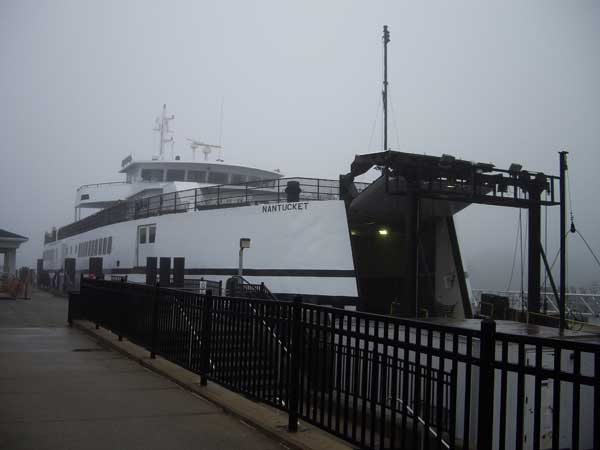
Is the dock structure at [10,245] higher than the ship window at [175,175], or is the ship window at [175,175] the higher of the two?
the ship window at [175,175]

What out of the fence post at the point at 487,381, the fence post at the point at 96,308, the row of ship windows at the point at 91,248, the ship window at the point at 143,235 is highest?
the ship window at the point at 143,235

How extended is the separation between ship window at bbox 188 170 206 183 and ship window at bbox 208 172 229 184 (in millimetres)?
400

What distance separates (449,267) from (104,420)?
1602 cm

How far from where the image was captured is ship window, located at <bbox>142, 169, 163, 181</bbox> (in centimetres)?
2964

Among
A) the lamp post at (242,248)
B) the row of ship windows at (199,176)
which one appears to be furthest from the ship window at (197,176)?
the lamp post at (242,248)

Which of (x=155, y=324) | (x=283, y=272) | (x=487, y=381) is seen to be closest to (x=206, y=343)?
(x=155, y=324)

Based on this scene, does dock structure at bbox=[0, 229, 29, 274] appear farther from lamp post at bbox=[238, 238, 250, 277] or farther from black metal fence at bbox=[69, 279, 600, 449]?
black metal fence at bbox=[69, 279, 600, 449]

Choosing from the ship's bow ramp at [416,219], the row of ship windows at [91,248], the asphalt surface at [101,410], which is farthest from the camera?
the row of ship windows at [91,248]

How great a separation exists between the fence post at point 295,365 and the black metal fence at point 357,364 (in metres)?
0.01

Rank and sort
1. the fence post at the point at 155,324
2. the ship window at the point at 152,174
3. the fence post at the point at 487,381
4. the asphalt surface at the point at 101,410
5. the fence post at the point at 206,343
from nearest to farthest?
1. the fence post at the point at 487,381
2. the asphalt surface at the point at 101,410
3. the fence post at the point at 206,343
4. the fence post at the point at 155,324
5. the ship window at the point at 152,174

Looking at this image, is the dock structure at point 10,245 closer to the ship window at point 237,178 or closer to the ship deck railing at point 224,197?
the ship deck railing at point 224,197

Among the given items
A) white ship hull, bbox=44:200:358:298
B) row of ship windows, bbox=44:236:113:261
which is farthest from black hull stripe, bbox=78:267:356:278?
row of ship windows, bbox=44:236:113:261

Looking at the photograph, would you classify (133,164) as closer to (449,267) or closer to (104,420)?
(449,267)

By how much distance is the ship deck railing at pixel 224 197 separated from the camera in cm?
1950
